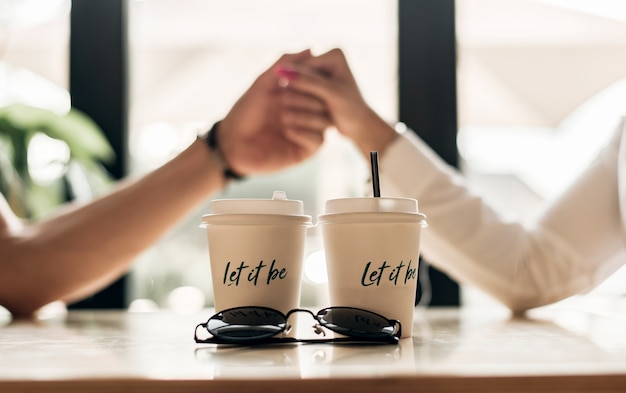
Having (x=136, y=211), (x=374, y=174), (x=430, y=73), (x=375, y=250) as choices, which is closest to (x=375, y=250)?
(x=375, y=250)

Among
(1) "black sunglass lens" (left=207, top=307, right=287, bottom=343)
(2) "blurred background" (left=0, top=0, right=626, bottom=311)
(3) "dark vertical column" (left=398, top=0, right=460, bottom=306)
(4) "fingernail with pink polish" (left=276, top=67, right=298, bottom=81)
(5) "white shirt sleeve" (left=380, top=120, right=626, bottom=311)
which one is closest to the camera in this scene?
(1) "black sunglass lens" (left=207, top=307, right=287, bottom=343)

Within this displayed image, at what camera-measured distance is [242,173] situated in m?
1.33

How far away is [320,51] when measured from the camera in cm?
213

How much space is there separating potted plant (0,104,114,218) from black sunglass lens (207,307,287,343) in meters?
1.13

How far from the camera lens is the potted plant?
5.17 ft

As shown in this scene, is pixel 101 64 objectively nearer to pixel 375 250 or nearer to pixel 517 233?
pixel 517 233

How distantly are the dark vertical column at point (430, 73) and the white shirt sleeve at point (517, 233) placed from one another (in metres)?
0.77

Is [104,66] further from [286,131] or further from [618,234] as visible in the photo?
[618,234]

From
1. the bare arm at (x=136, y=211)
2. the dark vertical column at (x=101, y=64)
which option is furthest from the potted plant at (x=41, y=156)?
the bare arm at (x=136, y=211)

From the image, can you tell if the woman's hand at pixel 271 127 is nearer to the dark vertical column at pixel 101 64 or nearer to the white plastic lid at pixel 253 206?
the white plastic lid at pixel 253 206

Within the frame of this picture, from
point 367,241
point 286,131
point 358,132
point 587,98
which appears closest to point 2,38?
point 286,131

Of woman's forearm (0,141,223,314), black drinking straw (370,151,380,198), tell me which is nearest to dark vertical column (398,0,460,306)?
woman's forearm (0,141,223,314)

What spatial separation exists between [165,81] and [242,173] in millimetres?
999

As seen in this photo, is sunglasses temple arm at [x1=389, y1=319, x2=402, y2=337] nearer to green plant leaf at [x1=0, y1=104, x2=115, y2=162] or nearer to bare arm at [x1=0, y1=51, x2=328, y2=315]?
bare arm at [x1=0, y1=51, x2=328, y2=315]
